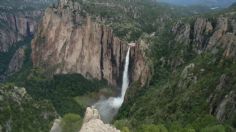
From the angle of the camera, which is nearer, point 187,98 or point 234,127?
point 234,127

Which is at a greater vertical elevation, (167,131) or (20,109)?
(167,131)

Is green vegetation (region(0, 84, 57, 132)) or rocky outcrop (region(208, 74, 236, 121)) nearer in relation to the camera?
rocky outcrop (region(208, 74, 236, 121))

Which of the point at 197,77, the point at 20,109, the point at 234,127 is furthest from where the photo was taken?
the point at 197,77

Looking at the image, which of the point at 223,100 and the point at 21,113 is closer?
the point at 223,100

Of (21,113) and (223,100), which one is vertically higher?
(223,100)

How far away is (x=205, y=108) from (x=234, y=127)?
103 ft

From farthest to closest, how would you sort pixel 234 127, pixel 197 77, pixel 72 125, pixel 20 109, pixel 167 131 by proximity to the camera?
pixel 197 77
pixel 20 109
pixel 234 127
pixel 167 131
pixel 72 125

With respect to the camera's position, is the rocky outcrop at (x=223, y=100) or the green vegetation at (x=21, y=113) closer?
the rocky outcrop at (x=223, y=100)

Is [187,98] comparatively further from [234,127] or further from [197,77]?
[234,127]

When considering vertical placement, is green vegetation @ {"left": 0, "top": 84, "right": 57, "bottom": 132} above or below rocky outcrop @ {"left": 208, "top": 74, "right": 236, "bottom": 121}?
below

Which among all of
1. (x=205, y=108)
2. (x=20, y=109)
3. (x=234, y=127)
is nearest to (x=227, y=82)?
(x=205, y=108)

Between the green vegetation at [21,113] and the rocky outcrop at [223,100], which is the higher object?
the rocky outcrop at [223,100]

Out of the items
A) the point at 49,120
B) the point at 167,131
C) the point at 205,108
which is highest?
the point at 167,131

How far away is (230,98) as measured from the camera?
504 feet
